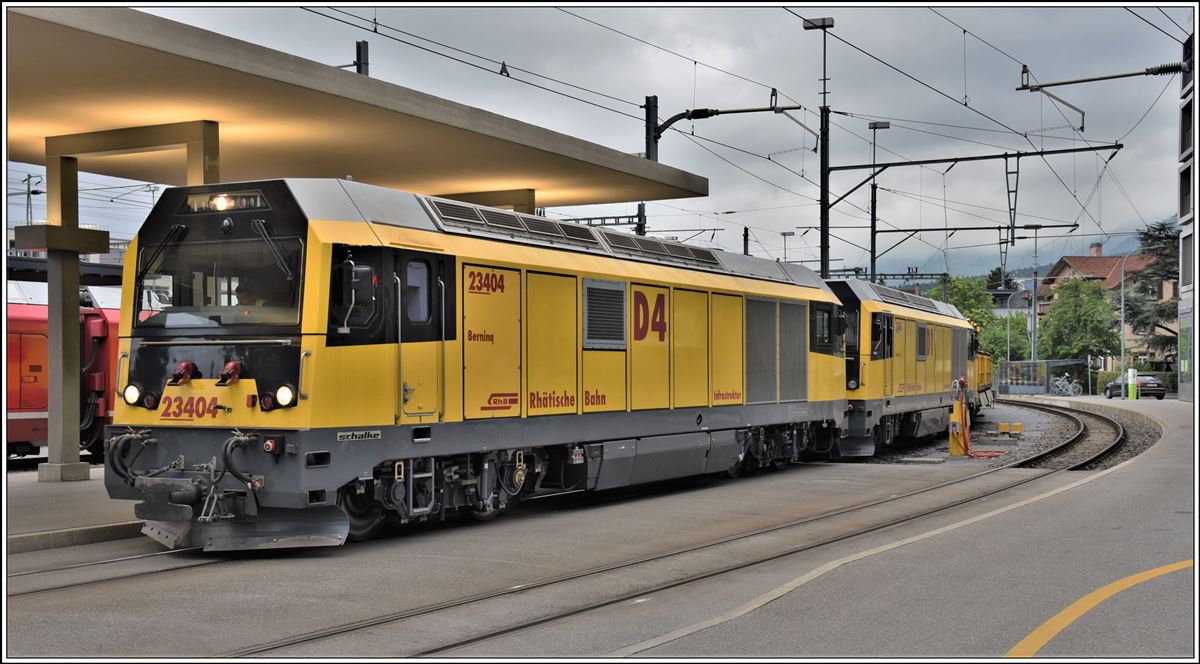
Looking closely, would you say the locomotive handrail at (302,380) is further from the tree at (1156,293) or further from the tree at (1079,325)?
the tree at (1079,325)

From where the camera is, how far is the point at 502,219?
1383 cm

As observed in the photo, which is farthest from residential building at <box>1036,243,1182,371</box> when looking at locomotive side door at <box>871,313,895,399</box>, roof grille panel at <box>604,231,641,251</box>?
roof grille panel at <box>604,231,641,251</box>

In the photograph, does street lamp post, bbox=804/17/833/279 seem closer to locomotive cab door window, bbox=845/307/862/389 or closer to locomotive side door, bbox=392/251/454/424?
locomotive cab door window, bbox=845/307/862/389

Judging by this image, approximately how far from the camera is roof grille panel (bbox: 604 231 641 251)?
53.0 feet

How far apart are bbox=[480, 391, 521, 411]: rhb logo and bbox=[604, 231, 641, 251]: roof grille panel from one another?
135 inches

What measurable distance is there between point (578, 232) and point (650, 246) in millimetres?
1971

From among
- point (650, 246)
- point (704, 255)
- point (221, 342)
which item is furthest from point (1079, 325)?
point (221, 342)

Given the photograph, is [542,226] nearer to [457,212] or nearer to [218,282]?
[457,212]

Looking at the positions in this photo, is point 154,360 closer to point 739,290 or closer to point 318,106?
point 318,106

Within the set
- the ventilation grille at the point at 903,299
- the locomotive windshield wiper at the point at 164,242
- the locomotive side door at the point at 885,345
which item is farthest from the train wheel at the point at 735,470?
the locomotive windshield wiper at the point at 164,242

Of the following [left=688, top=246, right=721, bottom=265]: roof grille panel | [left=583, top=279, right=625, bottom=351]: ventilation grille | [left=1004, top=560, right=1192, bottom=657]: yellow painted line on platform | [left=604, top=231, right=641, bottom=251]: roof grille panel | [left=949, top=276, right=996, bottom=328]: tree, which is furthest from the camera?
[left=949, top=276, right=996, bottom=328]: tree

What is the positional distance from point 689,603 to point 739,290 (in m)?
10.6

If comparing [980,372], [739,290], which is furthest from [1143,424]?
[739,290]

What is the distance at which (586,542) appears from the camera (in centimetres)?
1215
